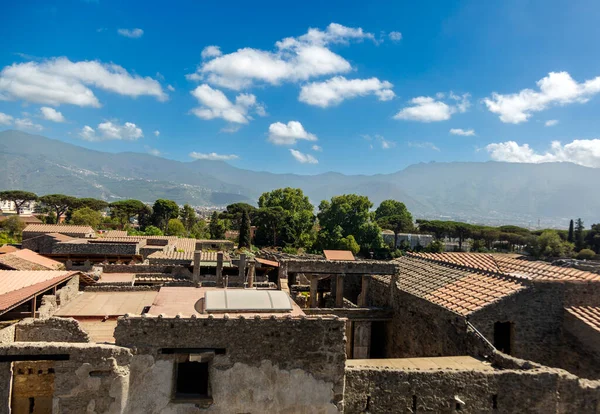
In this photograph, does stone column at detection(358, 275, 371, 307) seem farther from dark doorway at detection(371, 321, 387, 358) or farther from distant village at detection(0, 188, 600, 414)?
dark doorway at detection(371, 321, 387, 358)

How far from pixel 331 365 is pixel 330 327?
1071 mm

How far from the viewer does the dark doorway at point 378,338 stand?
68.5 ft

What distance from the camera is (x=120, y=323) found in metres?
10.2

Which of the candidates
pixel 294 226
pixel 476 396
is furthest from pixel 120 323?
pixel 294 226

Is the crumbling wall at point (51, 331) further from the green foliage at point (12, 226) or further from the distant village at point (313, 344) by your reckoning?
the green foliage at point (12, 226)

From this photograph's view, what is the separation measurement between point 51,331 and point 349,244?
6293cm

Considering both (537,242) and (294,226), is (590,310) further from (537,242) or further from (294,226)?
(537,242)

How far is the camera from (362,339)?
20156mm

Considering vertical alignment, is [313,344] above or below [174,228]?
above

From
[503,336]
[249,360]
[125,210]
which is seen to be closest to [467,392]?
[503,336]

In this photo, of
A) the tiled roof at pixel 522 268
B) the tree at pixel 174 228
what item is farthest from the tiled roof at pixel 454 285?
the tree at pixel 174 228

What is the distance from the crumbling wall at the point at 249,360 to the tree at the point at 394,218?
92.2 meters

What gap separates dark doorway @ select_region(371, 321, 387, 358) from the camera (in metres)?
20.9

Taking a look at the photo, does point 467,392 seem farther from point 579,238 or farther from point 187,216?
point 579,238
